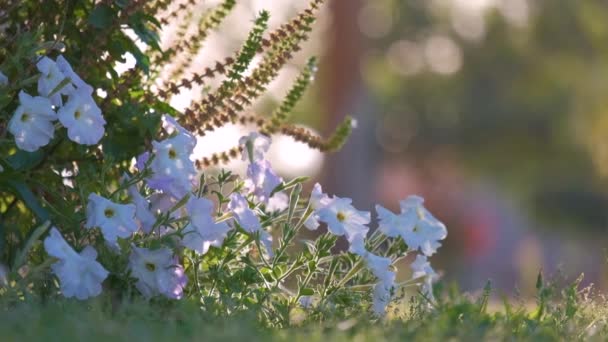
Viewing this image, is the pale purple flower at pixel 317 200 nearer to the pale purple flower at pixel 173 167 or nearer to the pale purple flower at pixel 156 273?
the pale purple flower at pixel 173 167

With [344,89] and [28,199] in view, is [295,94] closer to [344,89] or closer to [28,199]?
[28,199]

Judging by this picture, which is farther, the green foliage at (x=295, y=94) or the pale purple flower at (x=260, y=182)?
the green foliage at (x=295, y=94)

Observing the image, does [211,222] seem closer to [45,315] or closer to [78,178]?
[78,178]

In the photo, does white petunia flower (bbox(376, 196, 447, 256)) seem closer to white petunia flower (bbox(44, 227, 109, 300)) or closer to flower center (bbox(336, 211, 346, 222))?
flower center (bbox(336, 211, 346, 222))

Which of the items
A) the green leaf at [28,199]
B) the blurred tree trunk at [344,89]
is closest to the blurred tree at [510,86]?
the blurred tree trunk at [344,89]

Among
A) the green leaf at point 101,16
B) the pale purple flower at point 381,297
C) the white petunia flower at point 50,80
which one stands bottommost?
the pale purple flower at point 381,297

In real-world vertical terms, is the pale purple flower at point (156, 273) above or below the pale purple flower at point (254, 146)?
below

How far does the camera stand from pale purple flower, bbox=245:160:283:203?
3668mm

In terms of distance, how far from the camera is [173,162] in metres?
3.37

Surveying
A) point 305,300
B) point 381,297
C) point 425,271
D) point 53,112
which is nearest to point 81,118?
point 53,112

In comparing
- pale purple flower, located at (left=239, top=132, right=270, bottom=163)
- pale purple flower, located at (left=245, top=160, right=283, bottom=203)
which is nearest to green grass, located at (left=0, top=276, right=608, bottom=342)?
pale purple flower, located at (left=245, top=160, right=283, bottom=203)

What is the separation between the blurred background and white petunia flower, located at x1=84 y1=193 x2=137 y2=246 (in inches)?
516

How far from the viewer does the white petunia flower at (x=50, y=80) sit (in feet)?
10.8

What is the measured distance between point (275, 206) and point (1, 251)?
38.6 inches
